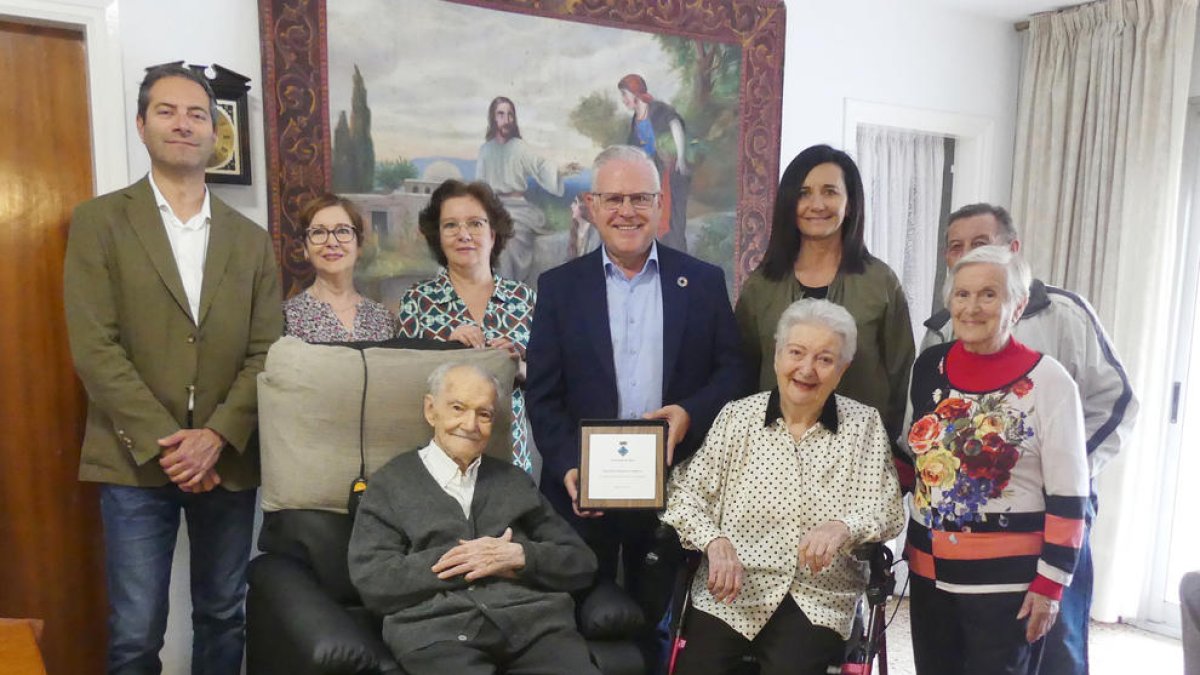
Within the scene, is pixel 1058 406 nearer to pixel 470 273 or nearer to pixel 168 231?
pixel 470 273

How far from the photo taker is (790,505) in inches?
78.7

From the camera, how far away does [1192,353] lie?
3578 millimetres

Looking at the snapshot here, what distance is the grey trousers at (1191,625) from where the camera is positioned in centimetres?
171

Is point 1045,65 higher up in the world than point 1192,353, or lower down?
higher up

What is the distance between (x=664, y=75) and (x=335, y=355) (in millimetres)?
1901

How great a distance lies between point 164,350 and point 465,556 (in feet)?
3.23

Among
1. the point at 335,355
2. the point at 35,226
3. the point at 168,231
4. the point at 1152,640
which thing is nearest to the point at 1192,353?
the point at 1152,640

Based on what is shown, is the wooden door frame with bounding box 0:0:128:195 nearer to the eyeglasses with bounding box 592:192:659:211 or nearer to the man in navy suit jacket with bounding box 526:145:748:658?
the man in navy suit jacket with bounding box 526:145:748:658

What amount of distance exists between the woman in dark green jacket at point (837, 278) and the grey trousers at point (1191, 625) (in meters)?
0.76

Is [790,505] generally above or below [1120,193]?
below

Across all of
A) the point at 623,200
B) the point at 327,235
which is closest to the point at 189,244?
the point at 327,235

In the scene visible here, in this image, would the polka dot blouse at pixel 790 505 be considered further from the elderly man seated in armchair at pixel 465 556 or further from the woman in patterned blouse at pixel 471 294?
the woman in patterned blouse at pixel 471 294

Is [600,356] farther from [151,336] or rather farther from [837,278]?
[151,336]

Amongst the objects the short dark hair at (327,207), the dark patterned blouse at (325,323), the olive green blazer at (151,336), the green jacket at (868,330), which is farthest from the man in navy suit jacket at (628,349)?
the olive green blazer at (151,336)
